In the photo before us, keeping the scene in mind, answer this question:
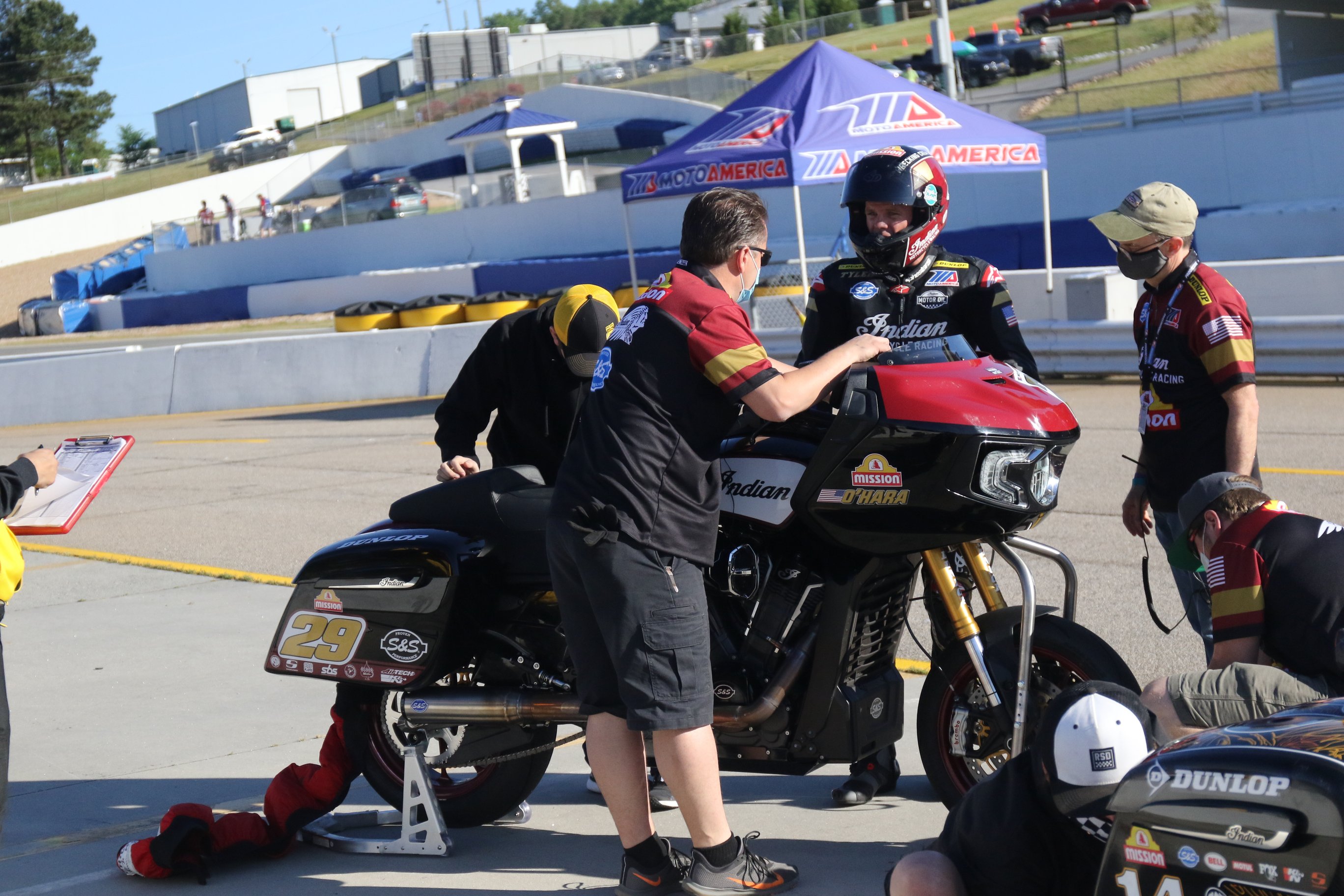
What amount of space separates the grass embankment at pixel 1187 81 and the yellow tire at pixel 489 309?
14778 millimetres

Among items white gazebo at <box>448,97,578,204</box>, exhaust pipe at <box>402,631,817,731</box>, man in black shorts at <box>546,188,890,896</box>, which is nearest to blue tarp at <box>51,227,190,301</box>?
white gazebo at <box>448,97,578,204</box>

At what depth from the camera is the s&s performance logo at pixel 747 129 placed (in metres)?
14.4

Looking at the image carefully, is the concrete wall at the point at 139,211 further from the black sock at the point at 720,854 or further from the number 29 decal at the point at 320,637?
the black sock at the point at 720,854

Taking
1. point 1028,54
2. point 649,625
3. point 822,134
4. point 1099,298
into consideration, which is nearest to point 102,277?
point 1028,54

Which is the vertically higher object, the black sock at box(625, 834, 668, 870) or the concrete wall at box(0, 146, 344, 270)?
the concrete wall at box(0, 146, 344, 270)

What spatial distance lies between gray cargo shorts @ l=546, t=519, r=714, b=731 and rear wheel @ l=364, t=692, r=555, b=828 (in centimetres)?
94

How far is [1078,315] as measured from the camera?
50.1 feet

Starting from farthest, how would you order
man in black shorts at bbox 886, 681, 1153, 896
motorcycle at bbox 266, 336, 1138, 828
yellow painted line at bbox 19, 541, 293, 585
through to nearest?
yellow painted line at bbox 19, 541, 293, 585, motorcycle at bbox 266, 336, 1138, 828, man in black shorts at bbox 886, 681, 1153, 896

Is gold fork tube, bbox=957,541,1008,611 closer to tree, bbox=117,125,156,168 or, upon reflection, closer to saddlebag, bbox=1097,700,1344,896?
saddlebag, bbox=1097,700,1344,896

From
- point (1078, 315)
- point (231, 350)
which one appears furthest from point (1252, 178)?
point (231, 350)

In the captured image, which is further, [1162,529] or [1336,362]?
[1336,362]

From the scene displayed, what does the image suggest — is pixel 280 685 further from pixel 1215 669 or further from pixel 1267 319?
pixel 1267 319

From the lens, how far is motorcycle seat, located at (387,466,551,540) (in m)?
4.32

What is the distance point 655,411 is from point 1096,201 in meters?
28.5
